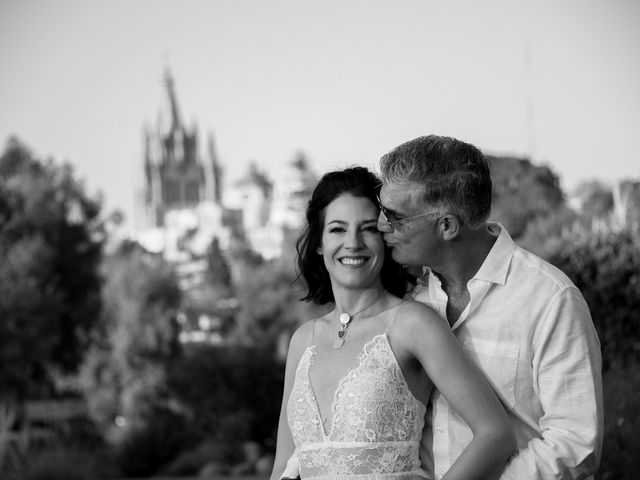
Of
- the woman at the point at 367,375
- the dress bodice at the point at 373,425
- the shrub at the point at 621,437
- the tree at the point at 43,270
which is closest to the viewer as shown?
the woman at the point at 367,375

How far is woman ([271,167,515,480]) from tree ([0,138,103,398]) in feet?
83.5

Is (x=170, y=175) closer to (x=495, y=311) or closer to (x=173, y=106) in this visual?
(x=173, y=106)

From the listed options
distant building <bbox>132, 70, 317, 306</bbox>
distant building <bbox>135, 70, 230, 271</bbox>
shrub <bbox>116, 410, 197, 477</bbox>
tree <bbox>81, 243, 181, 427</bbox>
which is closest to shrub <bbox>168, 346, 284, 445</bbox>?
tree <bbox>81, 243, 181, 427</bbox>

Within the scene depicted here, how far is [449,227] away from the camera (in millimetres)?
3773

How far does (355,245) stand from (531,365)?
0.78 metres

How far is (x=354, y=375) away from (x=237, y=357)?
26536mm

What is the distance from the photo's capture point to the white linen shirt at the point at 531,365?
347cm

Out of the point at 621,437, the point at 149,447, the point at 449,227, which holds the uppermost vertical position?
the point at 449,227

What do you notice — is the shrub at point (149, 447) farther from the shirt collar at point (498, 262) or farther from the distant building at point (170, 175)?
the distant building at point (170, 175)

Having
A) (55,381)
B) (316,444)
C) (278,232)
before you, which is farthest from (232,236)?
(316,444)

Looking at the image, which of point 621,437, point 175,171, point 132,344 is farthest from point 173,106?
point 621,437

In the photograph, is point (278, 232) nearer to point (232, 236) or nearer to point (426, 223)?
point (232, 236)

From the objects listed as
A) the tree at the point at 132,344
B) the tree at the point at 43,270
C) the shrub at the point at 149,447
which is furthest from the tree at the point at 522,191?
the shrub at the point at 149,447

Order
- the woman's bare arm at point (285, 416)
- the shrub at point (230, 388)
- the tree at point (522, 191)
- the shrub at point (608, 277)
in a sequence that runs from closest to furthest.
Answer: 1. the woman's bare arm at point (285, 416)
2. the shrub at point (608, 277)
3. the shrub at point (230, 388)
4. the tree at point (522, 191)
